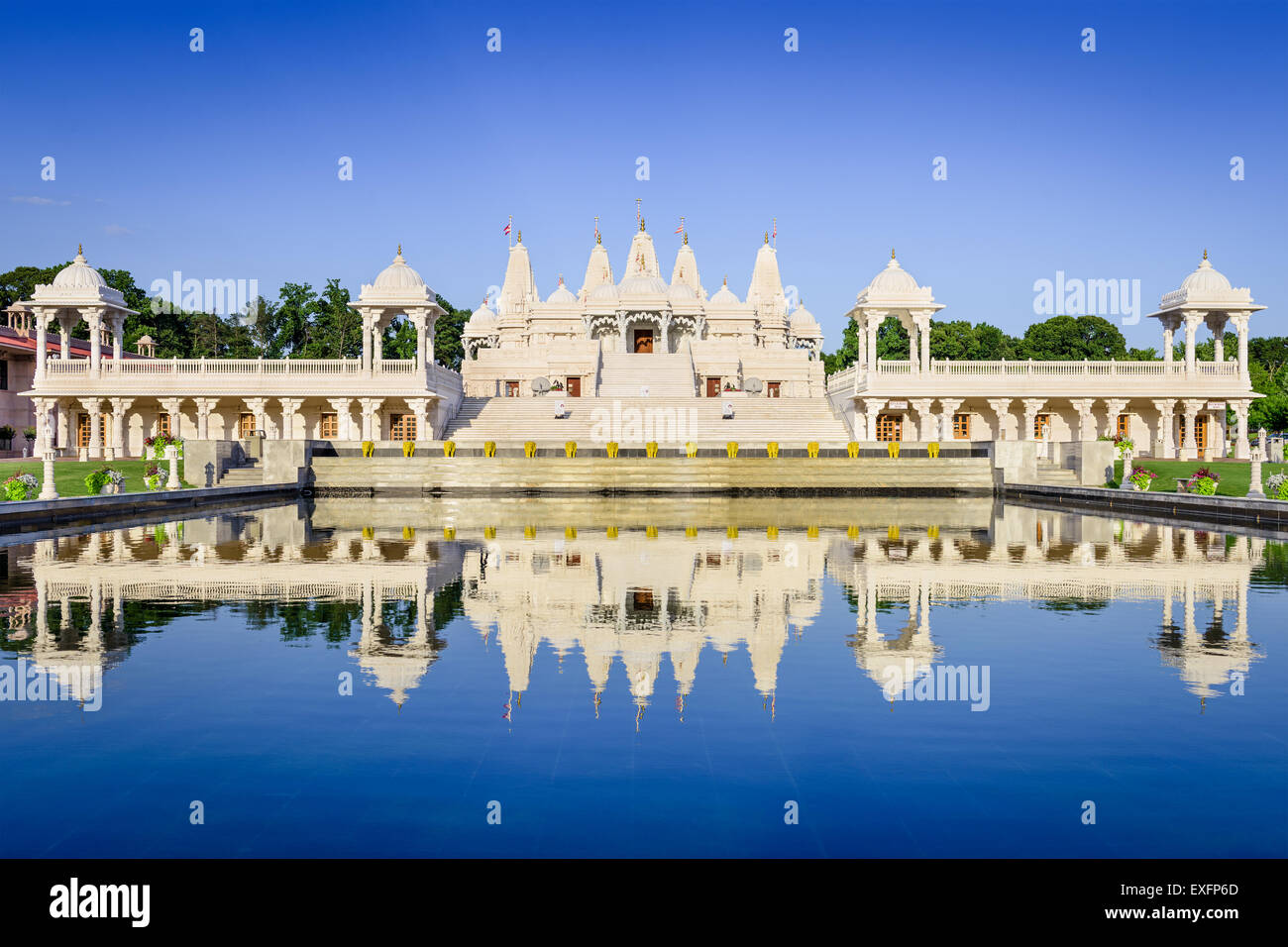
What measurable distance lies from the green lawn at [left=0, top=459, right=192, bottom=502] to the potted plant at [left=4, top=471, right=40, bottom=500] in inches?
297

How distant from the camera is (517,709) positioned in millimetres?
7316

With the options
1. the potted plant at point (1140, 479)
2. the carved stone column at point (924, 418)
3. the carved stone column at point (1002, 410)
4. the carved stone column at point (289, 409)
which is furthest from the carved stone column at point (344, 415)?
the potted plant at point (1140, 479)

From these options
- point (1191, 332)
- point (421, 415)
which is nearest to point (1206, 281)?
point (1191, 332)

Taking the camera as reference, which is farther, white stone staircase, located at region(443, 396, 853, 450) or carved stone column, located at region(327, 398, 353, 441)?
carved stone column, located at region(327, 398, 353, 441)

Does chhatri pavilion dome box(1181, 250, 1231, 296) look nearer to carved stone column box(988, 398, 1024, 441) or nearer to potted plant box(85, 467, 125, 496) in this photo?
carved stone column box(988, 398, 1024, 441)

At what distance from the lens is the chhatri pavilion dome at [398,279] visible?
53344 mm

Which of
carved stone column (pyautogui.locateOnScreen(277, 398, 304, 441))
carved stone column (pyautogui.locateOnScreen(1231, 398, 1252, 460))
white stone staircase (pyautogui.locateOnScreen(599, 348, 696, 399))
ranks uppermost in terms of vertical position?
white stone staircase (pyautogui.locateOnScreen(599, 348, 696, 399))

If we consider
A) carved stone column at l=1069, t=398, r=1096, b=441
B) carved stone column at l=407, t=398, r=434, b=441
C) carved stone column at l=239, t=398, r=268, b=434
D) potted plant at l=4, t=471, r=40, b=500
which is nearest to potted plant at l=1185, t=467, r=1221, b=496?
carved stone column at l=1069, t=398, r=1096, b=441

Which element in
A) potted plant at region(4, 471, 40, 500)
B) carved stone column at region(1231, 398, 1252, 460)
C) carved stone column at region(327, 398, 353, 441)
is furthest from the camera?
carved stone column at region(327, 398, 353, 441)

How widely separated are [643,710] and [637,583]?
21.4 ft

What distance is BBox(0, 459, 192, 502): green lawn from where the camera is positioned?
118ft

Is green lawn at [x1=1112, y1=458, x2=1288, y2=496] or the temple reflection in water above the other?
green lawn at [x1=1112, y1=458, x2=1288, y2=496]

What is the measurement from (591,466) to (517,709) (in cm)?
2922

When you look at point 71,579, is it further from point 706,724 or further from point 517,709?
point 706,724
